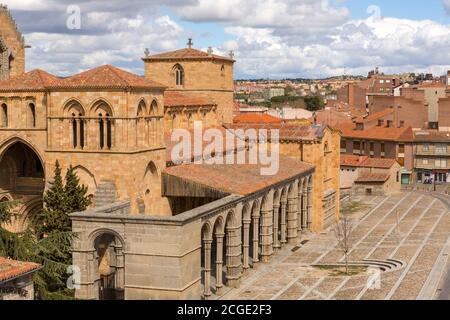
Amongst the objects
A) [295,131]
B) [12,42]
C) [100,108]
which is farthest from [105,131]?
[12,42]

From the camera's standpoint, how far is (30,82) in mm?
42562

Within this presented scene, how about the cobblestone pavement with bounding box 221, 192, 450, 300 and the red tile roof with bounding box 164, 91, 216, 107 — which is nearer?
the cobblestone pavement with bounding box 221, 192, 450, 300

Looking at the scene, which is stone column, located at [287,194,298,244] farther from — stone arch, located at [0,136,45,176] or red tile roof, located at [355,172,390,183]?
red tile roof, located at [355,172,390,183]

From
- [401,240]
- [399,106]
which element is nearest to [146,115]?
[401,240]

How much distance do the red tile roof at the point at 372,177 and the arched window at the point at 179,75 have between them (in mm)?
28006

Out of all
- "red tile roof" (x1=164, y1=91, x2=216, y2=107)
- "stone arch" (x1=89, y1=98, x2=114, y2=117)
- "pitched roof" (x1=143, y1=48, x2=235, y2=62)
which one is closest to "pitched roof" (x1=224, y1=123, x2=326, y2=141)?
"red tile roof" (x1=164, y1=91, x2=216, y2=107)

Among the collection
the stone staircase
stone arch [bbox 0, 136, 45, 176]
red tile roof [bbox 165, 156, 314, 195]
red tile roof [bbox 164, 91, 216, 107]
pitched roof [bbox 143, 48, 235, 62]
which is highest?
pitched roof [bbox 143, 48, 235, 62]

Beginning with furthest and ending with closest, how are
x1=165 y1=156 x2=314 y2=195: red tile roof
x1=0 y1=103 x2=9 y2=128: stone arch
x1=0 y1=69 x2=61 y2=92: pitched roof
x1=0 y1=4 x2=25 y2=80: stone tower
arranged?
x1=0 y1=4 x2=25 y2=80: stone tower < x1=0 y1=103 x2=9 y2=128: stone arch < x1=0 y1=69 x2=61 y2=92: pitched roof < x1=165 y1=156 x2=314 y2=195: red tile roof

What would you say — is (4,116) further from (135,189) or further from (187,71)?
(187,71)

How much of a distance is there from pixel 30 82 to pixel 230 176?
13138 millimetres

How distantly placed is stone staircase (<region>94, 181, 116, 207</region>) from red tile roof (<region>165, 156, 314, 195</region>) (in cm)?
379

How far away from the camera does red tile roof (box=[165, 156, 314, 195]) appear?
38656 mm
